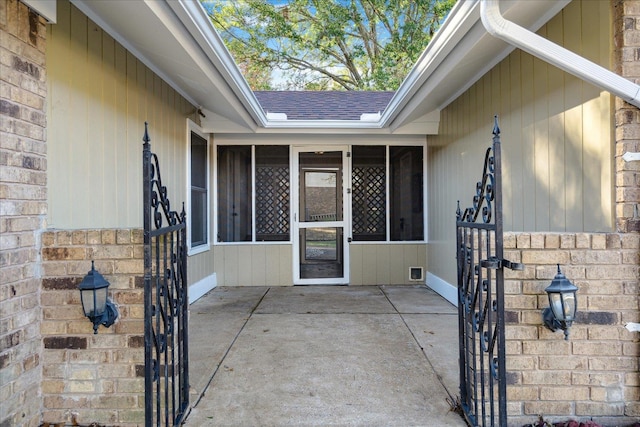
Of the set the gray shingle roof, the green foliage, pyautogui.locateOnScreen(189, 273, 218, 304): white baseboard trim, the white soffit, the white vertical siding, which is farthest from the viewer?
the green foliage

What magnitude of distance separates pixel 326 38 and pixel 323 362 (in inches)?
499

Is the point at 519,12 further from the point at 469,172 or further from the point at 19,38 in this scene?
the point at 19,38

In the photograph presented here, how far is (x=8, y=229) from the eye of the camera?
1.83 metres

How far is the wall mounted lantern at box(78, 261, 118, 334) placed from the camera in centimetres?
186

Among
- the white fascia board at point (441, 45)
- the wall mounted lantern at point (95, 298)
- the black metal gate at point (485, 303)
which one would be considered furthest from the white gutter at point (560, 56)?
the wall mounted lantern at point (95, 298)

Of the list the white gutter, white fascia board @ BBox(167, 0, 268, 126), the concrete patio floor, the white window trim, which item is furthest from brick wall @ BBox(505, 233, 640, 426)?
the white window trim

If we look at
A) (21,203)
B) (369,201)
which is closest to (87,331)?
(21,203)

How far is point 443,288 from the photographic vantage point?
5.06 meters

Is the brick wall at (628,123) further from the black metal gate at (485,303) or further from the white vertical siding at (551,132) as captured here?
the black metal gate at (485,303)

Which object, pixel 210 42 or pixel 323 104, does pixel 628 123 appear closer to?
pixel 210 42

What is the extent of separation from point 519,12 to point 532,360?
2191mm

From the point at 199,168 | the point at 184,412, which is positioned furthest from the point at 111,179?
the point at 199,168

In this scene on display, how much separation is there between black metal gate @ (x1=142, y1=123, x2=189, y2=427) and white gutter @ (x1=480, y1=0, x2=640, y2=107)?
1953 millimetres

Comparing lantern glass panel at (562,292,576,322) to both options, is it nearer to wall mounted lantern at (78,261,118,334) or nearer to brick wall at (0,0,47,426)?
wall mounted lantern at (78,261,118,334)
